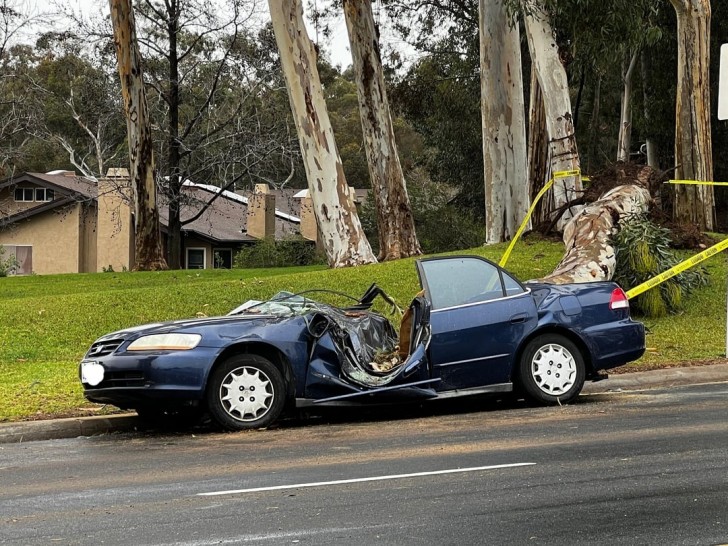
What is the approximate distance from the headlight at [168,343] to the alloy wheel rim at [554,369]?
10.0 ft

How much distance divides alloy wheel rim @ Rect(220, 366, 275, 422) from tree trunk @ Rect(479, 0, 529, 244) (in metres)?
15.5

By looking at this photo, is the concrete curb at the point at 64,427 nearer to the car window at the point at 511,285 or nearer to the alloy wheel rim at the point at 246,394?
the alloy wheel rim at the point at 246,394

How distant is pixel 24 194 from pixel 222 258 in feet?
29.5

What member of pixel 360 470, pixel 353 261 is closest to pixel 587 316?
pixel 360 470

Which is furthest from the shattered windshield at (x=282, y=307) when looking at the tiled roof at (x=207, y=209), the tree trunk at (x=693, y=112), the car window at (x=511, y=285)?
the tiled roof at (x=207, y=209)

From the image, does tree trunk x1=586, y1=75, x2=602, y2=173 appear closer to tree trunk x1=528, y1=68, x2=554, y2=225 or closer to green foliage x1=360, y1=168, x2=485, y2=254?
green foliage x1=360, y1=168, x2=485, y2=254

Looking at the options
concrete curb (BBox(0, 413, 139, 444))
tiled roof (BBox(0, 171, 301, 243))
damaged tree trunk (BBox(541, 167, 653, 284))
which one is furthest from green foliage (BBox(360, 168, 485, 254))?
concrete curb (BBox(0, 413, 139, 444))

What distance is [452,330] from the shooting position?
9586 millimetres

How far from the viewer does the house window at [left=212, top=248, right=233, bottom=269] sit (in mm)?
48666

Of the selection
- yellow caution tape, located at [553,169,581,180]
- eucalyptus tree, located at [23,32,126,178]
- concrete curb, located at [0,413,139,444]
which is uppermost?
eucalyptus tree, located at [23,32,126,178]

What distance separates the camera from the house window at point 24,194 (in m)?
47.5

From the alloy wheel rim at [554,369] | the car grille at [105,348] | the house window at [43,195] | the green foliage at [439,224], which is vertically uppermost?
the house window at [43,195]

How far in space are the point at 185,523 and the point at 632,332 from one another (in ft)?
18.4

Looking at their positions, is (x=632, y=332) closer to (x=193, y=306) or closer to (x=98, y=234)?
(x=193, y=306)
